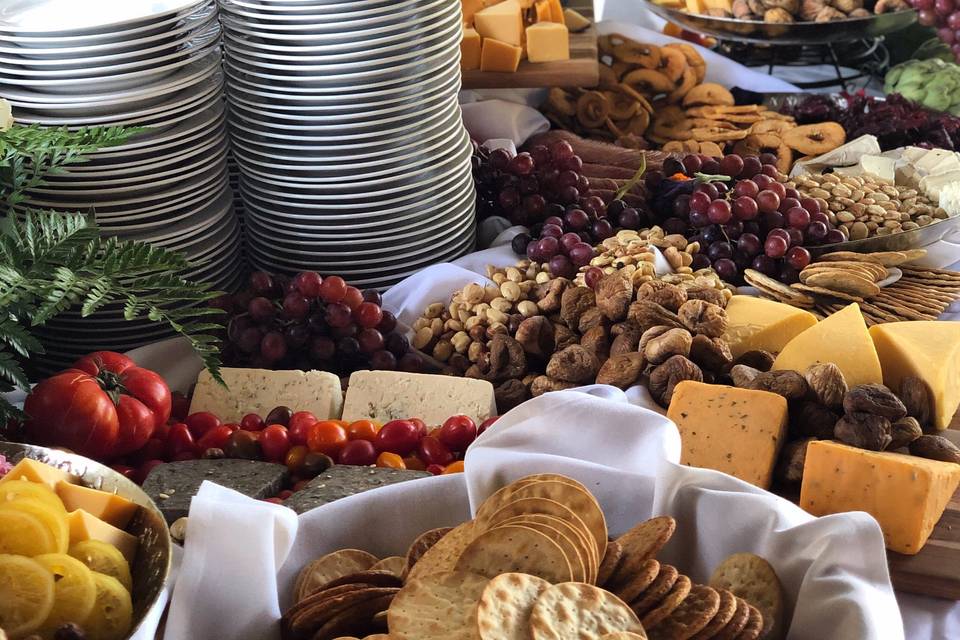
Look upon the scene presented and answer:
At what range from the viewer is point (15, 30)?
56.9 inches

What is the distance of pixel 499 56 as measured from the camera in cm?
242

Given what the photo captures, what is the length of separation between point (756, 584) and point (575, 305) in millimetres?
774

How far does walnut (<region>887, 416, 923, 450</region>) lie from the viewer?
1188 mm

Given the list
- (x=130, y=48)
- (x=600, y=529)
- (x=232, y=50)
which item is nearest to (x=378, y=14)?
(x=232, y=50)

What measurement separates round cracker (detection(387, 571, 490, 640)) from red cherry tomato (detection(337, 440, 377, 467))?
55 centimetres

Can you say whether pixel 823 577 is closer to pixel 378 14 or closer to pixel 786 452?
pixel 786 452

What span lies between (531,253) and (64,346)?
770mm

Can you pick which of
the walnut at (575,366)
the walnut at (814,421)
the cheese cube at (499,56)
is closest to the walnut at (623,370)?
the walnut at (575,366)

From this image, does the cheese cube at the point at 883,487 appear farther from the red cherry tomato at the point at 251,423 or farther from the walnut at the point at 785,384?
the red cherry tomato at the point at 251,423

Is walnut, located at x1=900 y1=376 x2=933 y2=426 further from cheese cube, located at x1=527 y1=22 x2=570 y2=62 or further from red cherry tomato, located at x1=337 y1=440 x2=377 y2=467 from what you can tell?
cheese cube, located at x1=527 y1=22 x2=570 y2=62

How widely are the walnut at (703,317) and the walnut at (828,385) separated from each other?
0.19 m

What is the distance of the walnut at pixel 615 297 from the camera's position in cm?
149

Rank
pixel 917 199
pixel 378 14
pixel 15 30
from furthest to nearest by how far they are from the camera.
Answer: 1. pixel 917 199
2. pixel 378 14
3. pixel 15 30

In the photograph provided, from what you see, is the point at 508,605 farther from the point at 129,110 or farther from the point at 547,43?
the point at 547,43
